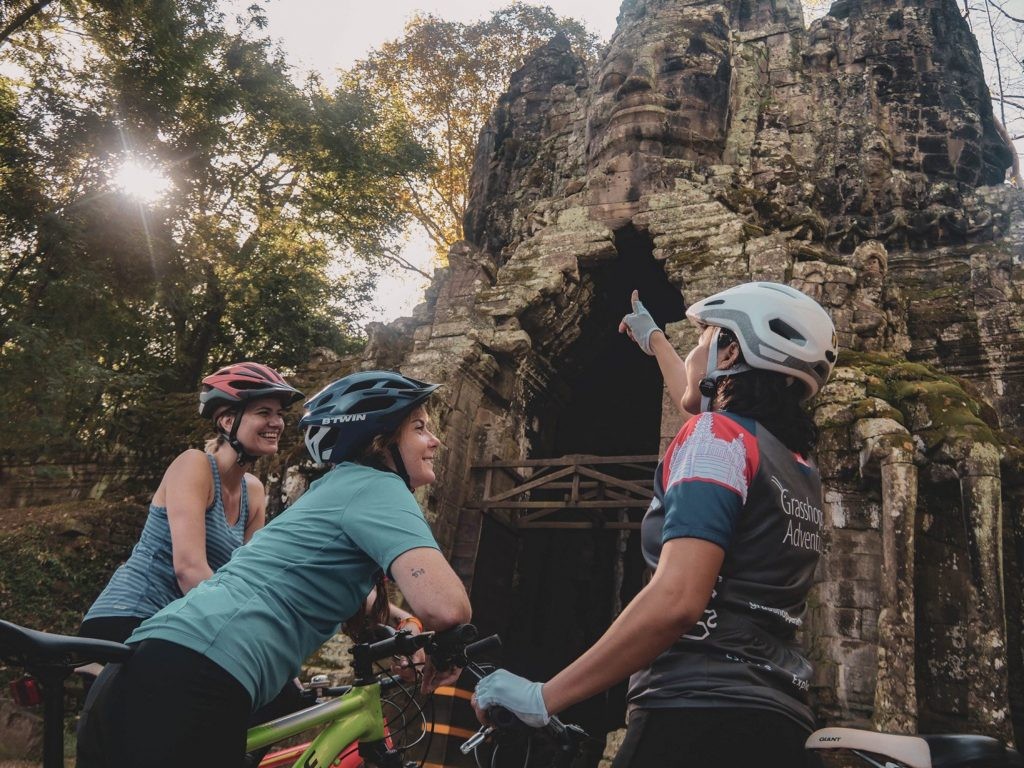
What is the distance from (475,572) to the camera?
913 cm

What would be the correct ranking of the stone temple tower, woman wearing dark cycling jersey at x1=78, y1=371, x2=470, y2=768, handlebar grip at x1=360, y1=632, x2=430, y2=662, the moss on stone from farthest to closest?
the moss on stone → the stone temple tower → handlebar grip at x1=360, y1=632, x2=430, y2=662 → woman wearing dark cycling jersey at x1=78, y1=371, x2=470, y2=768

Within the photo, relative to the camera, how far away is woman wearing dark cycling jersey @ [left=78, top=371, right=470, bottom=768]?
2.01 meters

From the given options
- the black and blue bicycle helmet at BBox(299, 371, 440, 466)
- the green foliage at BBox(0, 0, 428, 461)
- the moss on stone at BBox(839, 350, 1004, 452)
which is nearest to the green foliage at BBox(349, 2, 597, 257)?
the green foliage at BBox(0, 0, 428, 461)

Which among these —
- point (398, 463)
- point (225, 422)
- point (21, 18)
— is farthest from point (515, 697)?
point (21, 18)

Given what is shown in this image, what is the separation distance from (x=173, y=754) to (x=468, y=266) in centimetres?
925

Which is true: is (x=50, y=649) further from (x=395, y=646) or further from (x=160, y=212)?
(x=160, y=212)

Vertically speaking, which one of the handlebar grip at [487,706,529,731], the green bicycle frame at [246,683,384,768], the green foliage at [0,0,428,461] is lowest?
the green bicycle frame at [246,683,384,768]

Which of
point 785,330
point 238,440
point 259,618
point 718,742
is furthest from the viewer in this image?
point 238,440

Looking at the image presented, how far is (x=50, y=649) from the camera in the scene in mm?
2021

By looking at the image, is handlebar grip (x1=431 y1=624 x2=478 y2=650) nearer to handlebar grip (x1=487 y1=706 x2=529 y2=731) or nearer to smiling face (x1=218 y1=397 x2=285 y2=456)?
handlebar grip (x1=487 y1=706 x2=529 y2=731)

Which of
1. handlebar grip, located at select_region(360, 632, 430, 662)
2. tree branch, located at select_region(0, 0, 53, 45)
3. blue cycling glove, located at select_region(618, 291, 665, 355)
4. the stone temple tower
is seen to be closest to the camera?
handlebar grip, located at select_region(360, 632, 430, 662)

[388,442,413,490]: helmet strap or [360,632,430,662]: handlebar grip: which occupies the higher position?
[388,442,413,490]: helmet strap

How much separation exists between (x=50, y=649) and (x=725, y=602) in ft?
5.58

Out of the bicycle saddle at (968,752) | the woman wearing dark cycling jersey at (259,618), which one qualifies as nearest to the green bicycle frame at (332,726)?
the woman wearing dark cycling jersey at (259,618)
